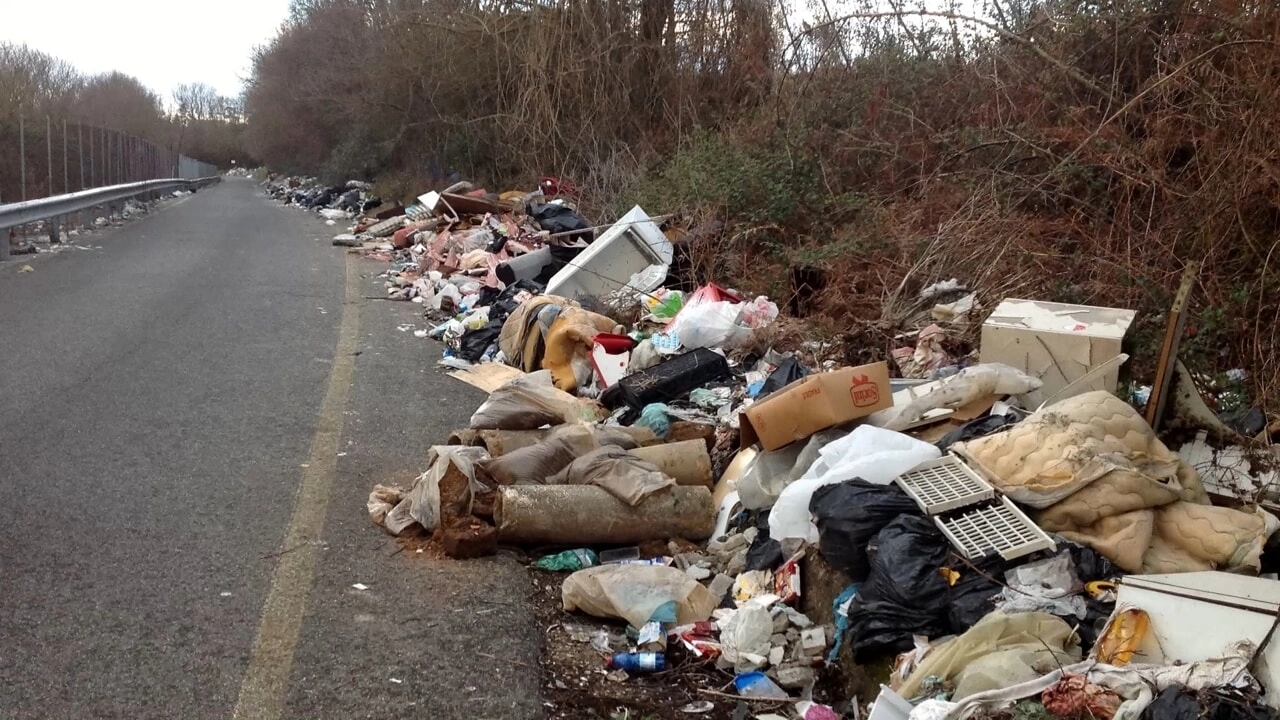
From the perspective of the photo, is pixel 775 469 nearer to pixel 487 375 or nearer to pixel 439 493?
pixel 439 493

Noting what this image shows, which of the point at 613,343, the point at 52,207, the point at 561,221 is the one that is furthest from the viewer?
the point at 52,207

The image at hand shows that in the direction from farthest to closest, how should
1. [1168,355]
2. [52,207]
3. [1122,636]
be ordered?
[52,207] → [1168,355] → [1122,636]

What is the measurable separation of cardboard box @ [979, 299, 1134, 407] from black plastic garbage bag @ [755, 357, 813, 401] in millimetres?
1067

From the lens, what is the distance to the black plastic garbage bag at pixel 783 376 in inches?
230

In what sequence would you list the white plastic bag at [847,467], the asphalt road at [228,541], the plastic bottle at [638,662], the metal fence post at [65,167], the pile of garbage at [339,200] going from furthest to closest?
1. the pile of garbage at [339,200]
2. the metal fence post at [65,167]
3. the white plastic bag at [847,467]
4. the plastic bottle at [638,662]
5. the asphalt road at [228,541]

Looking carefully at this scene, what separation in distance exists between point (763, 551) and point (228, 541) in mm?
2128

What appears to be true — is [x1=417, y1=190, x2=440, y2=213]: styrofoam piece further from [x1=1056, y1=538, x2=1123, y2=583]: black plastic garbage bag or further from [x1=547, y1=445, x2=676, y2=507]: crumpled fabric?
[x1=1056, y1=538, x2=1123, y2=583]: black plastic garbage bag

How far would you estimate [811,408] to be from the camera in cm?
464

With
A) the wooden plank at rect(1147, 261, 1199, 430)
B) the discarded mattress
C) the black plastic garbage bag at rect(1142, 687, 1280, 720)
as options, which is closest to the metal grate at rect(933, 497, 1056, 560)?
the discarded mattress

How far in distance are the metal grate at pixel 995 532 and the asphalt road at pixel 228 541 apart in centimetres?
151

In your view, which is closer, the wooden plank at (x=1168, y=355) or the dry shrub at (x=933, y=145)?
the wooden plank at (x=1168, y=355)

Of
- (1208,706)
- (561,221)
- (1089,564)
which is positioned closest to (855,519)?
(1089,564)

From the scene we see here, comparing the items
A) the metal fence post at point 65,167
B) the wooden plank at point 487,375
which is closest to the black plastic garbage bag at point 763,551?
the wooden plank at point 487,375

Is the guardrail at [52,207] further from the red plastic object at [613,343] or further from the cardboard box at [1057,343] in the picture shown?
the cardboard box at [1057,343]
